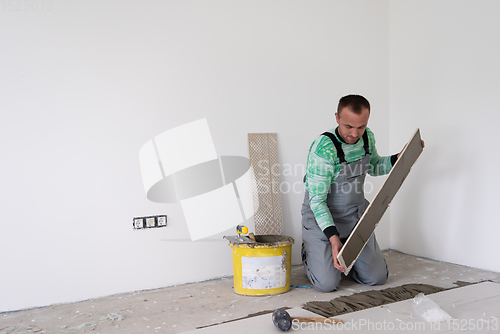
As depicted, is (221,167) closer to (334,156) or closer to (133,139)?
(133,139)

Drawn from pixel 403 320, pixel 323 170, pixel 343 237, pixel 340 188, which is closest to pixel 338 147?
pixel 323 170

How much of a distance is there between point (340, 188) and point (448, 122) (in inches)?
46.5

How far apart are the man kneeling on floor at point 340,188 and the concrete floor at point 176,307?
12 centimetres

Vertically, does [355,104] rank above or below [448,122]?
above

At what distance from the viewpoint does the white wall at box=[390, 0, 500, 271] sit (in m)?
2.79

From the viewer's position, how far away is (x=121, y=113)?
8.39 feet

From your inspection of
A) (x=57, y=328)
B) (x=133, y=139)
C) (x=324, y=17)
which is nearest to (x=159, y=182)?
(x=133, y=139)

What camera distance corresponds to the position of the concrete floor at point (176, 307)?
78.8 inches

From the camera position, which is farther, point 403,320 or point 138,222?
point 138,222

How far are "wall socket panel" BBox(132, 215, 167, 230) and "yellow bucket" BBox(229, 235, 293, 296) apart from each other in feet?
1.81

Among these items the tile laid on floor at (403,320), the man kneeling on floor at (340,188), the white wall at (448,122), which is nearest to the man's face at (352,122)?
the man kneeling on floor at (340,188)

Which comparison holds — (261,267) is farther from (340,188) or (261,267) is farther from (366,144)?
(366,144)

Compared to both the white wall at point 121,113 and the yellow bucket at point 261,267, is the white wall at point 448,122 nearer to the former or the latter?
the white wall at point 121,113

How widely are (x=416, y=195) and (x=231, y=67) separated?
185 centimetres
